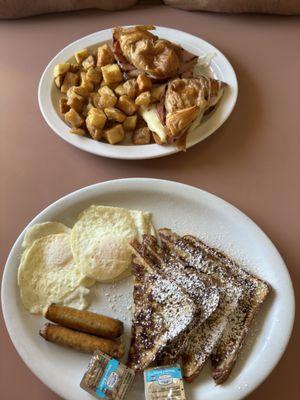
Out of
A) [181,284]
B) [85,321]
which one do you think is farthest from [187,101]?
[85,321]

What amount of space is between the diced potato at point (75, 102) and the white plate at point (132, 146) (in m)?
0.06

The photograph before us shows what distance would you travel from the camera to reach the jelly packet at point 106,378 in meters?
0.96

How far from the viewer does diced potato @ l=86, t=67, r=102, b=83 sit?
60.0 inches

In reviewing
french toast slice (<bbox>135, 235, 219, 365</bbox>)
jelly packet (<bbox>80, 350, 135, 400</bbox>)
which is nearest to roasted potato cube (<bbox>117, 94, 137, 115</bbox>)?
french toast slice (<bbox>135, 235, 219, 365</bbox>)

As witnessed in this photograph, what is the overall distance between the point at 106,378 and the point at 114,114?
82cm

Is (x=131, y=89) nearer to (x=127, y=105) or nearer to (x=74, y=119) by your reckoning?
(x=127, y=105)

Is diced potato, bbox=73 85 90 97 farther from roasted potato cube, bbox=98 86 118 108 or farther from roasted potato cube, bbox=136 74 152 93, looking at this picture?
roasted potato cube, bbox=136 74 152 93

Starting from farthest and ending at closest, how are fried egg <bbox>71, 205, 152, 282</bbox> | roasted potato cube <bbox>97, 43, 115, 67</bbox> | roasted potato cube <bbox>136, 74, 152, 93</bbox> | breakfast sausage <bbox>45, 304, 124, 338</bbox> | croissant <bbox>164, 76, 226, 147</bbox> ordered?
roasted potato cube <bbox>97, 43, 115, 67</bbox>
roasted potato cube <bbox>136, 74, 152, 93</bbox>
croissant <bbox>164, 76, 226, 147</bbox>
fried egg <bbox>71, 205, 152, 282</bbox>
breakfast sausage <bbox>45, 304, 124, 338</bbox>

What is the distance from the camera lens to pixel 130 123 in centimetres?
143

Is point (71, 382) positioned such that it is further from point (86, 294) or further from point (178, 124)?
point (178, 124)

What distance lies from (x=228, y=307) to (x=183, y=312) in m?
0.11

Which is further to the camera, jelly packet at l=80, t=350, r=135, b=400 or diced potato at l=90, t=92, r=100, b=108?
diced potato at l=90, t=92, r=100, b=108

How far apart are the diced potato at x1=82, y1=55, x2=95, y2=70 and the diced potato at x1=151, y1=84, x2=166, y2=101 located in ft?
0.86

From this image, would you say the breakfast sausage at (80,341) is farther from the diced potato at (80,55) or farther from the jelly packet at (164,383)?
the diced potato at (80,55)
